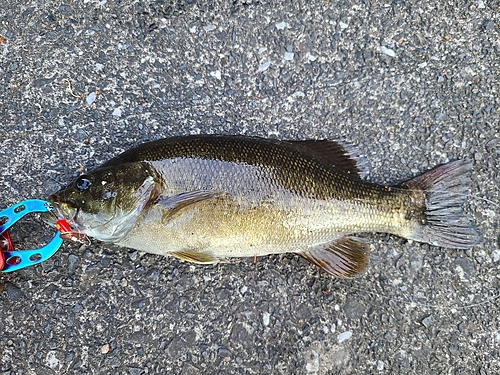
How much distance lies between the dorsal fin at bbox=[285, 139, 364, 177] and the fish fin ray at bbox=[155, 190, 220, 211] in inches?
26.1

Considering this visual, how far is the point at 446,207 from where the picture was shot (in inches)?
104

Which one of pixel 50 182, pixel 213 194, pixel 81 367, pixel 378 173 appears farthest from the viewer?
pixel 378 173

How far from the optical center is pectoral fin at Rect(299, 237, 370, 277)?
8.51 ft

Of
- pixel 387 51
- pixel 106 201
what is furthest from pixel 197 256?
pixel 387 51

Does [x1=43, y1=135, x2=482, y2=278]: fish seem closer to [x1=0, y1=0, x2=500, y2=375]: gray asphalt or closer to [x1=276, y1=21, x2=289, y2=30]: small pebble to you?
[x1=0, y1=0, x2=500, y2=375]: gray asphalt

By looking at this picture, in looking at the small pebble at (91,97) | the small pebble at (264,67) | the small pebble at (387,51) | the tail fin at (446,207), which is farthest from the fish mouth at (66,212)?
the small pebble at (387,51)

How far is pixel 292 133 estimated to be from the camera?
2.91m

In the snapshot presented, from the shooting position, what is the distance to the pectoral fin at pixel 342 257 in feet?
8.51

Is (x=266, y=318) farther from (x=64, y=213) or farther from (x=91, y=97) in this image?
(x=91, y=97)

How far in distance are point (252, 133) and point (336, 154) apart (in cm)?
59

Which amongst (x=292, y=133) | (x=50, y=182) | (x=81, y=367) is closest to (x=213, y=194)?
(x=292, y=133)

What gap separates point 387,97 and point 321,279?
134cm

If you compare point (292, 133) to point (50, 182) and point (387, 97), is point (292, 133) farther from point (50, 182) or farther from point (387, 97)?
point (50, 182)

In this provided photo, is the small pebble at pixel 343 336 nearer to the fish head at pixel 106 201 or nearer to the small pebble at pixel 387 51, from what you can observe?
the fish head at pixel 106 201
